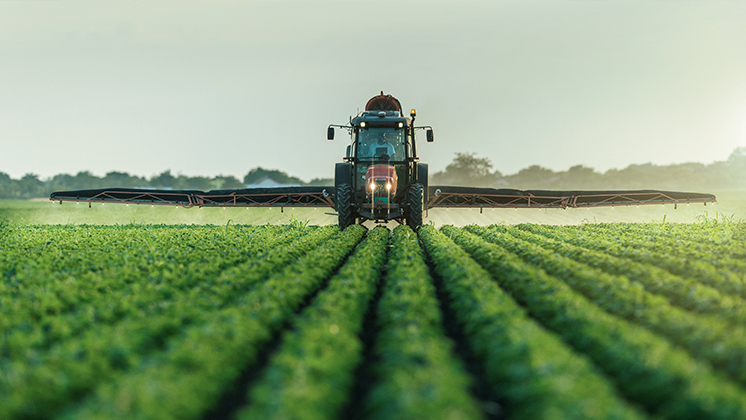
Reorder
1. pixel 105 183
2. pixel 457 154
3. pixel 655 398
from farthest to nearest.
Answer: pixel 457 154 < pixel 105 183 < pixel 655 398

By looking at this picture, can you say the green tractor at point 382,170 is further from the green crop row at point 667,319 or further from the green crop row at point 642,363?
the green crop row at point 642,363

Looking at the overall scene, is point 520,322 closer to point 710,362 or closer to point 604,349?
point 604,349

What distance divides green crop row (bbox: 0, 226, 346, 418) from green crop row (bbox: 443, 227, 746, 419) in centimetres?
393

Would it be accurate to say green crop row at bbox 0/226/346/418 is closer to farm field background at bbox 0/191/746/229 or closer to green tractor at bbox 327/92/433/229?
green tractor at bbox 327/92/433/229

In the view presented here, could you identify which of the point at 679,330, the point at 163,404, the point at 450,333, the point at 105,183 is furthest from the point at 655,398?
the point at 105,183

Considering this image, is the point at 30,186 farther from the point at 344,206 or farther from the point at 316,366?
the point at 316,366

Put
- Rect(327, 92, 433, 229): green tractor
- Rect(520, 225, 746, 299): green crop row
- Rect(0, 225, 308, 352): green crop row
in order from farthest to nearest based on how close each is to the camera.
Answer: Rect(327, 92, 433, 229): green tractor < Rect(520, 225, 746, 299): green crop row < Rect(0, 225, 308, 352): green crop row

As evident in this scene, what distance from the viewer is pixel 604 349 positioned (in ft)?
14.4

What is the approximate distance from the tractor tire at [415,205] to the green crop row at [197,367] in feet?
32.3

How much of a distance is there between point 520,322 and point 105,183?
184ft

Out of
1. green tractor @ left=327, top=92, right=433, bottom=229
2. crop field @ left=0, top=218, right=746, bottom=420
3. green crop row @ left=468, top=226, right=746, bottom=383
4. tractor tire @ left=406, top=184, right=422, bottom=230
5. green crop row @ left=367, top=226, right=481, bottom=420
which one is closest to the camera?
green crop row @ left=367, top=226, right=481, bottom=420

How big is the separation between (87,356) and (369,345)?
2776mm

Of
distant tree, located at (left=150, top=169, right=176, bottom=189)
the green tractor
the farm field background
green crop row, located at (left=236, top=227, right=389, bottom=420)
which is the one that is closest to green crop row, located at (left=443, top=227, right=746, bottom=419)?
green crop row, located at (left=236, top=227, right=389, bottom=420)

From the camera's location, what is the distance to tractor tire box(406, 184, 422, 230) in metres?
15.7
